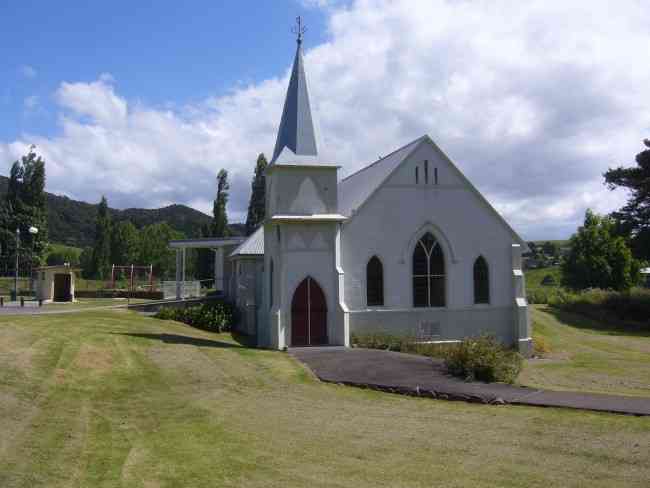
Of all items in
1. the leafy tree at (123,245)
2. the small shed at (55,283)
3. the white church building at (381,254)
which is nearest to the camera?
the white church building at (381,254)

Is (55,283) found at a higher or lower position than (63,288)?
higher

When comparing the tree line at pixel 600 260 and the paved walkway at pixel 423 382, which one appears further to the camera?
the tree line at pixel 600 260

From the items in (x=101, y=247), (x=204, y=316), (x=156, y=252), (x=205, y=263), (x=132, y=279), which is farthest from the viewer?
(x=156, y=252)

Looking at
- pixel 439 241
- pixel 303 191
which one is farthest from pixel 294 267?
pixel 439 241

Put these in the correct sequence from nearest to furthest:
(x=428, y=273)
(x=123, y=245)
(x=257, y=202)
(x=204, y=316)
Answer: (x=428, y=273), (x=204, y=316), (x=257, y=202), (x=123, y=245)

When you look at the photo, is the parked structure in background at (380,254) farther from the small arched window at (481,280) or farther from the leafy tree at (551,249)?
A: the leafy tree at (551,249)

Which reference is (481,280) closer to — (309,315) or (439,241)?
(439,241)

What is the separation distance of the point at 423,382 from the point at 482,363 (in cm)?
165

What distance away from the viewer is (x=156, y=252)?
90.3m

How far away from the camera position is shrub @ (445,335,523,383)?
15.6 m

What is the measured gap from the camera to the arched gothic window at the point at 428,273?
85.0 feet

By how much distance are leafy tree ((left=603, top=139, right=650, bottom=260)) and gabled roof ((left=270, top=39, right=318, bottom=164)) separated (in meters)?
30.7

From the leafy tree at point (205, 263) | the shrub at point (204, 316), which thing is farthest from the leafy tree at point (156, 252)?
the shrub at point (204, 316)

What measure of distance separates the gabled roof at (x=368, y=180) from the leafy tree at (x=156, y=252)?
6197 cm
